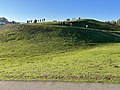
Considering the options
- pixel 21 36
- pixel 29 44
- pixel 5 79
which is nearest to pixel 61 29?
pixel 21 36

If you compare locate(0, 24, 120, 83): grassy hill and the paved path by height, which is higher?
the paved path

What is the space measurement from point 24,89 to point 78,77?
6.50 ft

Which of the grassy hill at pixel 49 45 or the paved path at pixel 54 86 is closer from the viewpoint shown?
the paved path at pixel 54 86

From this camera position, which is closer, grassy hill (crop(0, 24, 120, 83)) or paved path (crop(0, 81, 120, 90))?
paved path (crop(0, 81, 120, 90))

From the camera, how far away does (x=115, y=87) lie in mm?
7348

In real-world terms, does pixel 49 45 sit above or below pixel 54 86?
below

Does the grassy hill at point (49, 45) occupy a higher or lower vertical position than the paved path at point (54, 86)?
Result: lower

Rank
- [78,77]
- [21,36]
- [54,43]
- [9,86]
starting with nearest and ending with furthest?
[9,86] < [78,77] < [54,43] < [21,36]

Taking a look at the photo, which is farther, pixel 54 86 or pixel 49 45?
pixel 49 45

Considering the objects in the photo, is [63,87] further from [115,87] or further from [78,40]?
[78,40]

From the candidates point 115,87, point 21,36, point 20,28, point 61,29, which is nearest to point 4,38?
point 21,36

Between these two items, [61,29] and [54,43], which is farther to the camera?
[61,29]

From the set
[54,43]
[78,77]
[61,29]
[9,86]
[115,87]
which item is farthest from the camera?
[61,29]

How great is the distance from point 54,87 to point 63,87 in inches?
10.6
